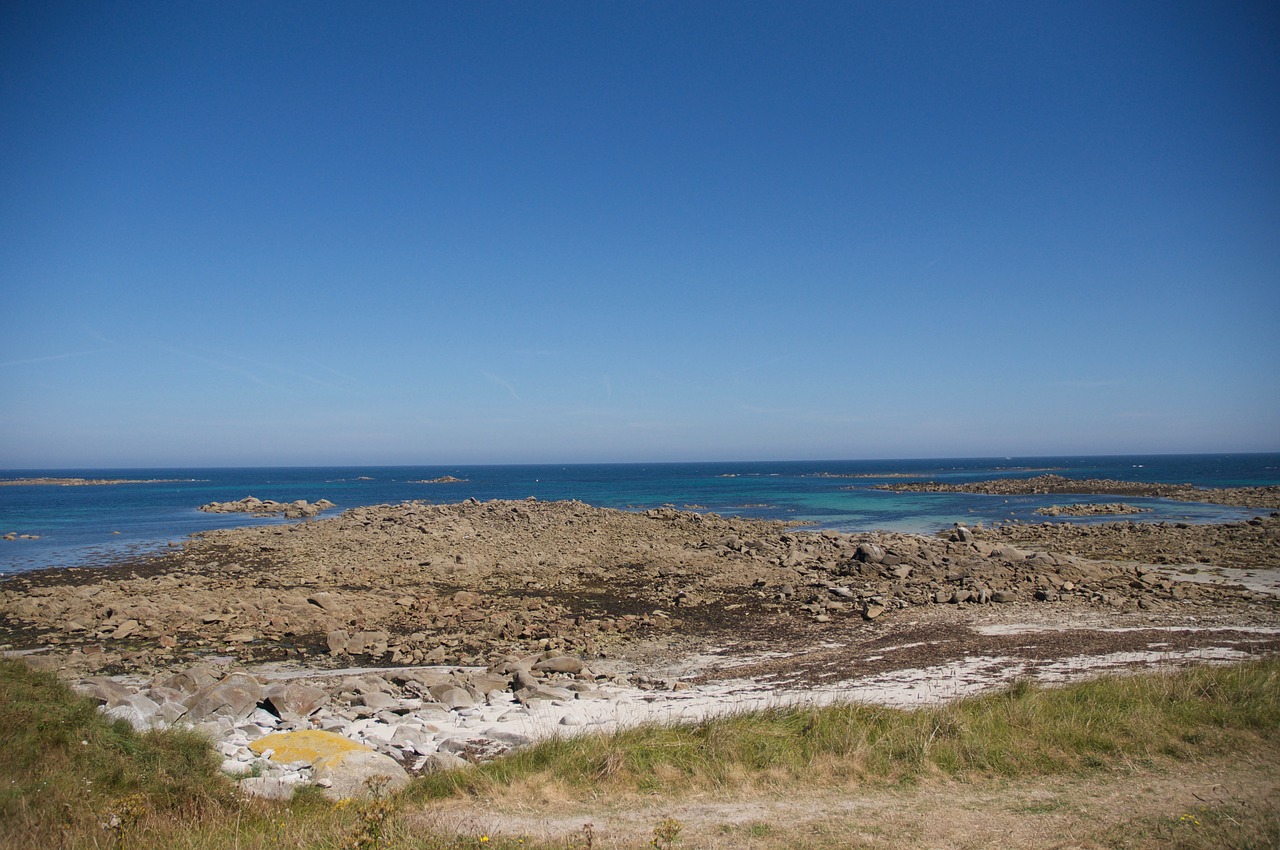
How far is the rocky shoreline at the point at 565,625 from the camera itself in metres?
11.1

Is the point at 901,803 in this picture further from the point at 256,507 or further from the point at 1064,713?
the point at 256,507

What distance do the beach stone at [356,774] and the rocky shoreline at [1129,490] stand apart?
66067 millimetres

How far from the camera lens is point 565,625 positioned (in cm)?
1834

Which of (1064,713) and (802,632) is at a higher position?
(1064,713)

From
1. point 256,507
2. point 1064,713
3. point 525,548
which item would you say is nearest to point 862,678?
point 1064,713

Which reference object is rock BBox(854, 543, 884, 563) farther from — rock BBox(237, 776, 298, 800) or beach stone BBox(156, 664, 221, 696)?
rock BBox(237, 776, 298, 800)

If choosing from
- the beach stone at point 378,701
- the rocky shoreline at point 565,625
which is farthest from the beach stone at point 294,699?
the beach stone at point 378,701

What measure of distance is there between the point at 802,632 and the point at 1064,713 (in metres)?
8.61

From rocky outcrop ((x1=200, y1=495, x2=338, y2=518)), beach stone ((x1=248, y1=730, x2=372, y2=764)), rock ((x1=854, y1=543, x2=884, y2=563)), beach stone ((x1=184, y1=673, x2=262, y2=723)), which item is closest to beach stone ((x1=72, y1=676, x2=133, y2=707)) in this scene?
beach stone ((x1=184, y1=673, x2=262, y2=723))

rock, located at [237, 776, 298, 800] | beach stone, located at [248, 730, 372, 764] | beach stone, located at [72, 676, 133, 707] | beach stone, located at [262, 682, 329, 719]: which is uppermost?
beach stone, located at [72, 676, 133, 707]

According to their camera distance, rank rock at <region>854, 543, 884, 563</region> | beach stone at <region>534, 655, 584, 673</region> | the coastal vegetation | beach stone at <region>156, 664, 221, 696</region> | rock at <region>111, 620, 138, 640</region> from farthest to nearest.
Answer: rock at <region>854, 543, 884, 563</region> < rock at <region>111, 620, 138, 640</region> < beach stone at <region>534, 655, 584, 673</region> < beach stone at <region>156, 664, 221, 696</region> < the coastal vegetation

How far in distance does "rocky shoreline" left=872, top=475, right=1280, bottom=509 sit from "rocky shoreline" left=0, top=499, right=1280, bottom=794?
33.7m

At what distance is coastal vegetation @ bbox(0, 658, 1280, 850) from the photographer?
6223 mm

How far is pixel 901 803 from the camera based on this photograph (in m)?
7.25
